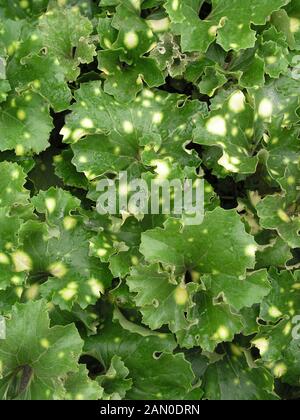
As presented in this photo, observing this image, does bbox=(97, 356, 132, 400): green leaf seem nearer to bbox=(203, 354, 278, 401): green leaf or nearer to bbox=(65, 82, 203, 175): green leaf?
Answer: bbox=(203, 354, 278, 401): green leaf

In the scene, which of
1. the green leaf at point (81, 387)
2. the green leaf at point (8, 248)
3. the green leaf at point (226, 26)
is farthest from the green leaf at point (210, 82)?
the green leaf at point (81, 387)

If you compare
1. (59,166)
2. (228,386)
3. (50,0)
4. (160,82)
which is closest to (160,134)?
(160,82)

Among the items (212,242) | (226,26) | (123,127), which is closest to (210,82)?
(226,26)

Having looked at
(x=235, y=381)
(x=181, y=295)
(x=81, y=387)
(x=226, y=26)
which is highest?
(x=226, y=26)

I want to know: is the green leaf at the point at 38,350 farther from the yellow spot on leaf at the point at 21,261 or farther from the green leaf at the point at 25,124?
the green leaf at the point at 25,124

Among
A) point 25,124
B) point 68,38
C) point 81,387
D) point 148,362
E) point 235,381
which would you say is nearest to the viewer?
point 81,387

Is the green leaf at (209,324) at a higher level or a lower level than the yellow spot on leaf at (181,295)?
lower

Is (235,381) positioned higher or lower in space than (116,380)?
lower

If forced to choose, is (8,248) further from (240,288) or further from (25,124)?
(240,288)

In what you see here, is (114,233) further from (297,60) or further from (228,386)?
(297,60)
